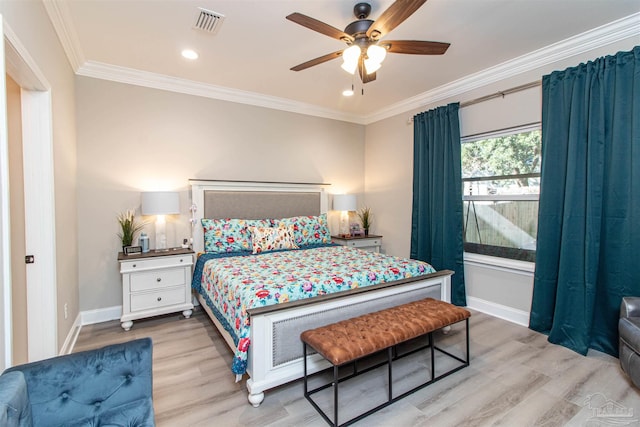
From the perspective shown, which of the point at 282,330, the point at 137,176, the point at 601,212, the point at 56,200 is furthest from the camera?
the point at 137,176

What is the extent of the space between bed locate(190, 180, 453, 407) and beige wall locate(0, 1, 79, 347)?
1.15 meters

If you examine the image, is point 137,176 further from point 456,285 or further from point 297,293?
point 456,285

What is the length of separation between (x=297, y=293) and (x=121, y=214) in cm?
252

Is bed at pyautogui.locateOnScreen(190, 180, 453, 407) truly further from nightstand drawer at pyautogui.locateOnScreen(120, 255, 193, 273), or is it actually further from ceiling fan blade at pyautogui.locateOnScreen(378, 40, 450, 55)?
ceiling fan blade at pyautogui.locateOnScreen(378, 40, 450, 55)

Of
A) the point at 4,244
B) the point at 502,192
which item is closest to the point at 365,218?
the point at 502,192

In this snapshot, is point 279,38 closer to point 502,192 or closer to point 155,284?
point 155,284

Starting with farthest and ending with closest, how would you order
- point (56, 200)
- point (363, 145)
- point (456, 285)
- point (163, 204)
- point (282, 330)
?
point (363, 145), point (456, 285), point (163, 204), point (56, 200), point (282, 330)

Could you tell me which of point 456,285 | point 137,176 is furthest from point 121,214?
point 456,285

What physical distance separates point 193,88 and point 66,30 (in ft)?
4.52

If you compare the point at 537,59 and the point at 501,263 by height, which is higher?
the point at 537,59

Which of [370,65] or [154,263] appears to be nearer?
[370,65]

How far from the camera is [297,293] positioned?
224cm

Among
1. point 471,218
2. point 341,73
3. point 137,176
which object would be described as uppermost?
point 341,73

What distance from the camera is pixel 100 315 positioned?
3.42 m
